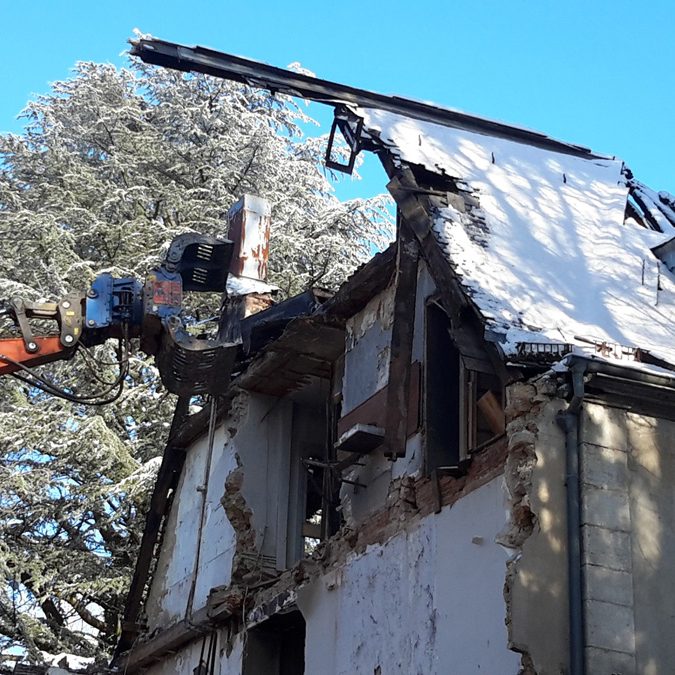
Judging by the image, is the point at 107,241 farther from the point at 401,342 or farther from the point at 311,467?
the point at 401,342

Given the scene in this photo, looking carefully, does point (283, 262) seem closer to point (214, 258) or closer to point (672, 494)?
point (214, 258)

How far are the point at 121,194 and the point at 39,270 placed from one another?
2.75 m

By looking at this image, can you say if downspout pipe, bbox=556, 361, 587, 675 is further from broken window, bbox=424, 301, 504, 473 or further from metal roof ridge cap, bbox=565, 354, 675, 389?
broken window, bbox=424, 301, 504, 473

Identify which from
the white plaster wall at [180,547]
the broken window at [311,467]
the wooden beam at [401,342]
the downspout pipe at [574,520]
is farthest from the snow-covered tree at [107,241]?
the downspout pipe at [574,520]

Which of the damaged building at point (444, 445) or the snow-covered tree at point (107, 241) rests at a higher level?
the snow-covered tree at point (107, 241)

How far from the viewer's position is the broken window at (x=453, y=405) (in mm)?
10797

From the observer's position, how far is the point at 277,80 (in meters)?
13.7

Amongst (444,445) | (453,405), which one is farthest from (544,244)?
(444,445)

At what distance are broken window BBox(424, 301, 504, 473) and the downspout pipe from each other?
1028 millimetres

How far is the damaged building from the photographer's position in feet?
30.3

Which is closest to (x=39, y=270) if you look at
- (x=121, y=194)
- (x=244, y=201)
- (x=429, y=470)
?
(x=121, y=194)

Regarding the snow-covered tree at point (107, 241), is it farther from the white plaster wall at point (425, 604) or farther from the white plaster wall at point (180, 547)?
the white plaster wall at point (425, 604)

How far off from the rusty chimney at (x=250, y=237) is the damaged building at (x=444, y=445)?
0.19m

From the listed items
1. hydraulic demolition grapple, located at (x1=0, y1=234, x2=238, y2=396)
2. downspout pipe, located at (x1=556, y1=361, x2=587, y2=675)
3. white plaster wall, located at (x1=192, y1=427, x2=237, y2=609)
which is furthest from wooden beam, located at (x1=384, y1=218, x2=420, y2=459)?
white plaster wall, located at (x1=192, y1=427, x2=237, y2=609)
